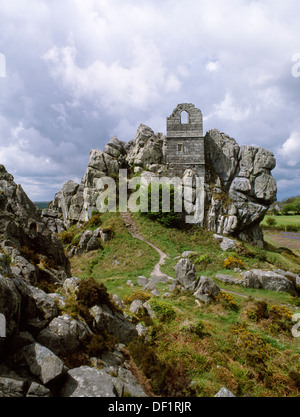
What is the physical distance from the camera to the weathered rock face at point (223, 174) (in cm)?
4296

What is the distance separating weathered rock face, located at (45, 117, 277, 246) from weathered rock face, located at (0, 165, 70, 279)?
96.7ft

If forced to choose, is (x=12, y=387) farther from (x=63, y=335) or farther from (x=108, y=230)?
(x=108, y=230)

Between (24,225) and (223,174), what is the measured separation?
39.8 meters

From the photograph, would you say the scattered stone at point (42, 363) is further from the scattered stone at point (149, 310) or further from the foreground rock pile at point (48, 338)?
the scattered stone at point (149, 310)

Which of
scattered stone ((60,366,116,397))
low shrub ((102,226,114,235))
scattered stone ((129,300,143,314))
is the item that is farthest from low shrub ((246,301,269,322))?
low shrub ((102,226,114,235))

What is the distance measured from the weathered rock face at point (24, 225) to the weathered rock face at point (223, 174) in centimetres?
2948

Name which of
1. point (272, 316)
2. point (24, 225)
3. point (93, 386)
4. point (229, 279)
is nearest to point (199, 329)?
point (272, 316)

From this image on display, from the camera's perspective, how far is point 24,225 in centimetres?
1312

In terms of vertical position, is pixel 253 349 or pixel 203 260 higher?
pixel 203 260

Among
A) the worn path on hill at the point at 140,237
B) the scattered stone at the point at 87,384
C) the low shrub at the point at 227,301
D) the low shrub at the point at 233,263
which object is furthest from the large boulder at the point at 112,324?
the low shrub at the point at 233,263

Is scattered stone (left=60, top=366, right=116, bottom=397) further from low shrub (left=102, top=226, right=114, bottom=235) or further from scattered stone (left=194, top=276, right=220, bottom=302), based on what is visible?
low shrub (left=102, top=226, right=114, bottom=235)

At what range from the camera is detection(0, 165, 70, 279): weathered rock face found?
12062 mm
